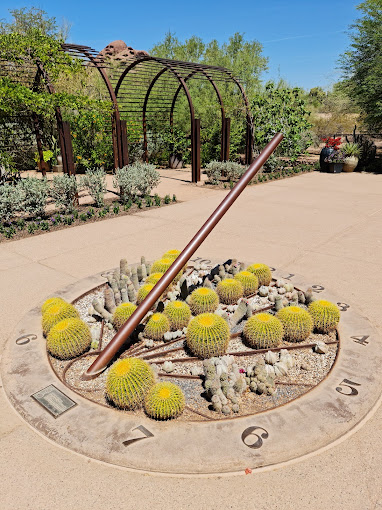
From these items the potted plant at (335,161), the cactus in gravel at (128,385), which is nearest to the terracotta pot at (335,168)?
the potted plant at (335,161)

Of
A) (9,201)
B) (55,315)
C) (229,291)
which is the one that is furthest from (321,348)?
(9,201)

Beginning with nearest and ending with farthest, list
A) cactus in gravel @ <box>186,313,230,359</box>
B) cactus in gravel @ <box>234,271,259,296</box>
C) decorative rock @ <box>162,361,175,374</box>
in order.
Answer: decorative rock @ <box>162,361,175,374</box> < cactus in gravel @ <box>186,313,230,359</box> < cactus in gravel @ <box>234,271,259,296</box>

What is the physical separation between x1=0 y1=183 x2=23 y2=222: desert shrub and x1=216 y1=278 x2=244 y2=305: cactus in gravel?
558cm

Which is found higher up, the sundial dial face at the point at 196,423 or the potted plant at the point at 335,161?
the potted plant at the point at 335,161

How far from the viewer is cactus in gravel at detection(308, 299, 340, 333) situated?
370 centimetres

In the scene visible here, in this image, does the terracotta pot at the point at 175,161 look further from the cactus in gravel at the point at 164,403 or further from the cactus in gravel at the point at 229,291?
the cactus in gravel at the point at 164,403

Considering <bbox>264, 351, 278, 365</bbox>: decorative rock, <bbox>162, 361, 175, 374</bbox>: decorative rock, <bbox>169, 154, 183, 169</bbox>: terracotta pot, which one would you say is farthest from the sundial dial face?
<bbox>169, 154, 183, 169</bbox>: terracotta pot

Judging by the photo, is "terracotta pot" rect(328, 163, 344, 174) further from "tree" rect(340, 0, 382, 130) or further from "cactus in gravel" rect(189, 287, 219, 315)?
"cactus in gravel" rect(189, 287, 219, 315)

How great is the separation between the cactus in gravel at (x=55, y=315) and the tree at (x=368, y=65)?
15.6m

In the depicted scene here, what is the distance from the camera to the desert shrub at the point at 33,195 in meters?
8.22

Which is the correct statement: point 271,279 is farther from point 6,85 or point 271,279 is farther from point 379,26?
point 379,26

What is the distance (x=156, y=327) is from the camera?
3.60 metres

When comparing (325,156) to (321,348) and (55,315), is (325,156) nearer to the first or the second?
(321,348)

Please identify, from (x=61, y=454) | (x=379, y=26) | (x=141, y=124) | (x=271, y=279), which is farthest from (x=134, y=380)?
(x=379, y=26)
